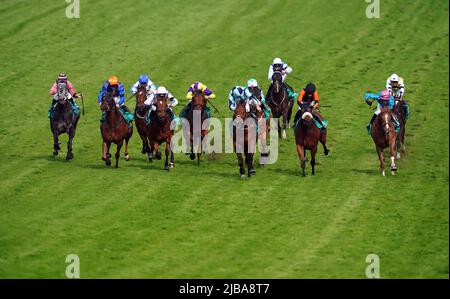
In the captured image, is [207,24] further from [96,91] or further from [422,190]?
[422,190]

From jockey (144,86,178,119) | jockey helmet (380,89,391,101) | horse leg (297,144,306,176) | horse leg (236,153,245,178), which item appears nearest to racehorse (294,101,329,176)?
horse leg (297,144,306,176)

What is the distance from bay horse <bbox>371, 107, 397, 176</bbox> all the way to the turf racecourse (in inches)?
21.5

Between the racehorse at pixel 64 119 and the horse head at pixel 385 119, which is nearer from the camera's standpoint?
the horse head at pixel 385 119

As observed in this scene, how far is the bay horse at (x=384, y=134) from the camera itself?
30.2 m

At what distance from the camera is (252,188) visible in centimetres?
2936

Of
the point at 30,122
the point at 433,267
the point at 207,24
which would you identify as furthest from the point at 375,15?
the point at 433,267

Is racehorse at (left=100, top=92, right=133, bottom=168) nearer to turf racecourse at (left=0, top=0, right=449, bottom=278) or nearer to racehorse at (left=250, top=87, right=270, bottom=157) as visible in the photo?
turf racecourse at (left=0, top=0, right=449, bottom=278)

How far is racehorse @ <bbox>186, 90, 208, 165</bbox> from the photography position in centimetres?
3109

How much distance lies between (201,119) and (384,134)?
15.1ft

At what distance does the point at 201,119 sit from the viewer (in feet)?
103

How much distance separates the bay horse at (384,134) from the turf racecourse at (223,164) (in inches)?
21.5

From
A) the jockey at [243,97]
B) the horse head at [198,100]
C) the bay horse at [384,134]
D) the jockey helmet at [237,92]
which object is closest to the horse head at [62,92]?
the horse head at [198,100]

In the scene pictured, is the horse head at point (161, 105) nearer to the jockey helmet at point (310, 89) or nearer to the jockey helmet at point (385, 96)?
the jockey helmet at point (310, 89)
